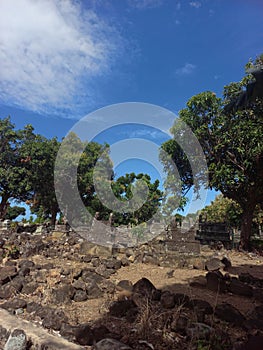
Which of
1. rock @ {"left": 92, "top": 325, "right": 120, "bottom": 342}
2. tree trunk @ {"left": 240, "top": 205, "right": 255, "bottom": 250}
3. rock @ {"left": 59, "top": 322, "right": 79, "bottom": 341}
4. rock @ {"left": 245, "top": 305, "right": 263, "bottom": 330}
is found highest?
tree trunk @ {"left": 240, "top": 205, "right": 255, "bottom": 250}

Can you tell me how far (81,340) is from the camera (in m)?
2.99

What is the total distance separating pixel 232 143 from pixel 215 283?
10.5 metres

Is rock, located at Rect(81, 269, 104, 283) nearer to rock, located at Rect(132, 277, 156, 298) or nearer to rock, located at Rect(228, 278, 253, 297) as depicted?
rock, located at Rect(132, 277, 156, 298)

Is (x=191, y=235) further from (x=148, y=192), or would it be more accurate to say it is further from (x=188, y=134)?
(x=148, y=192)

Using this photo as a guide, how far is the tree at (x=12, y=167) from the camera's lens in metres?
24.8

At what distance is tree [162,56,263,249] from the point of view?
13375mm

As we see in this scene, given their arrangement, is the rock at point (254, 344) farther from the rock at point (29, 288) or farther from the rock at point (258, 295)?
the rock at point (29, 288)

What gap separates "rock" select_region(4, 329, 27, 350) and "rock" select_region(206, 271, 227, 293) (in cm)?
353

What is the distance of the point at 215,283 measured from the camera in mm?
5223

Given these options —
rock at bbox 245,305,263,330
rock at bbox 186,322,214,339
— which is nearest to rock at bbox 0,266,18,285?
rock at bbox 186,322,214,339

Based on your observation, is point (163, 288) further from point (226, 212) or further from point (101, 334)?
point (226, 212)

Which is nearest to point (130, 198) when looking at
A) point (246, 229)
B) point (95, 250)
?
point (246, 229)

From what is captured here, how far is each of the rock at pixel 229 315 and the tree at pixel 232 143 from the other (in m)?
10.7

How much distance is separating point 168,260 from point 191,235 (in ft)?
13.8
